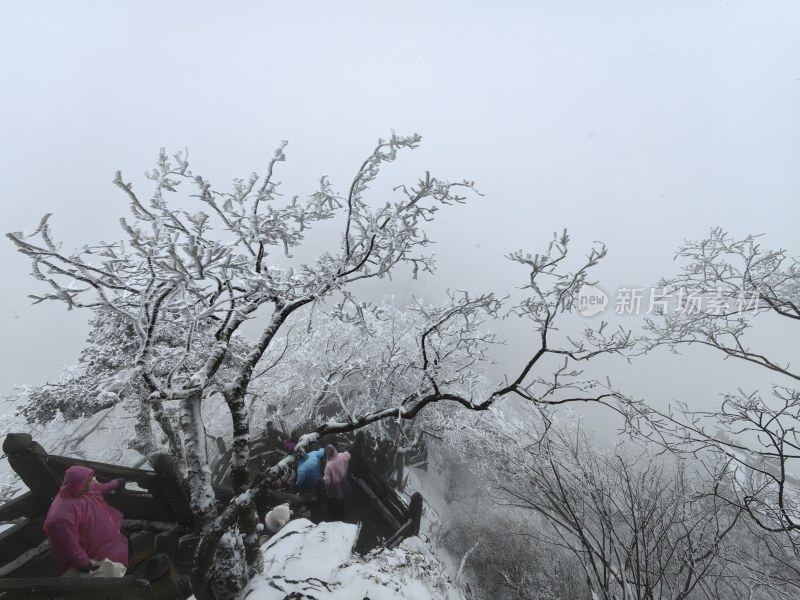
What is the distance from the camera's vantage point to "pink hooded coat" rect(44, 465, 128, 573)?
3.88 metres

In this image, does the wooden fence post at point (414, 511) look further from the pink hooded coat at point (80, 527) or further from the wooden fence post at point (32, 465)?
the wooden fence post at point (32, 465)

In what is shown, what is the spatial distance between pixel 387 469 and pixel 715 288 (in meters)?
12.2

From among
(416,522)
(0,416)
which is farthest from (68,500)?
(0,416)

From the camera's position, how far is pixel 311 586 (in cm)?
396

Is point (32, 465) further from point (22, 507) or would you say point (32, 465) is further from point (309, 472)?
point (309, 472)

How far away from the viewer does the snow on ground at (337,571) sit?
3932mm

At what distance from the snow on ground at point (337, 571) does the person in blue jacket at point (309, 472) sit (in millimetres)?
3104

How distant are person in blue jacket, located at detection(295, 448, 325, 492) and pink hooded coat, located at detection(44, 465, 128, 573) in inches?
163

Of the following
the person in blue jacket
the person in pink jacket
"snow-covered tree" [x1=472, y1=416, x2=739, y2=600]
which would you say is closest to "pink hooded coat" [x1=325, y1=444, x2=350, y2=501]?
the person in pink jacket

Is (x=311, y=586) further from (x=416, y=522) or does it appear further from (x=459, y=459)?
(x=459, y=459)

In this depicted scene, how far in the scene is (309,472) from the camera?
8.51 m

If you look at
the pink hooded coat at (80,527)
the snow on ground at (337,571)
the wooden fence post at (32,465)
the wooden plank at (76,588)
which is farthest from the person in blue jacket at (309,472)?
the wooden plank at (76,588)

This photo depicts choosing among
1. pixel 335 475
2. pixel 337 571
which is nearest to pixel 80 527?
pixel 337 571

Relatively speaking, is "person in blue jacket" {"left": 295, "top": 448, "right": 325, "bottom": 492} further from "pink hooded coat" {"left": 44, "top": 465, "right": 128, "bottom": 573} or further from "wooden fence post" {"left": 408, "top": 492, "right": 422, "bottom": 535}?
"pink hooded coat" {"left": 44, "top": 465, "right": 128, "bottom": 573}
